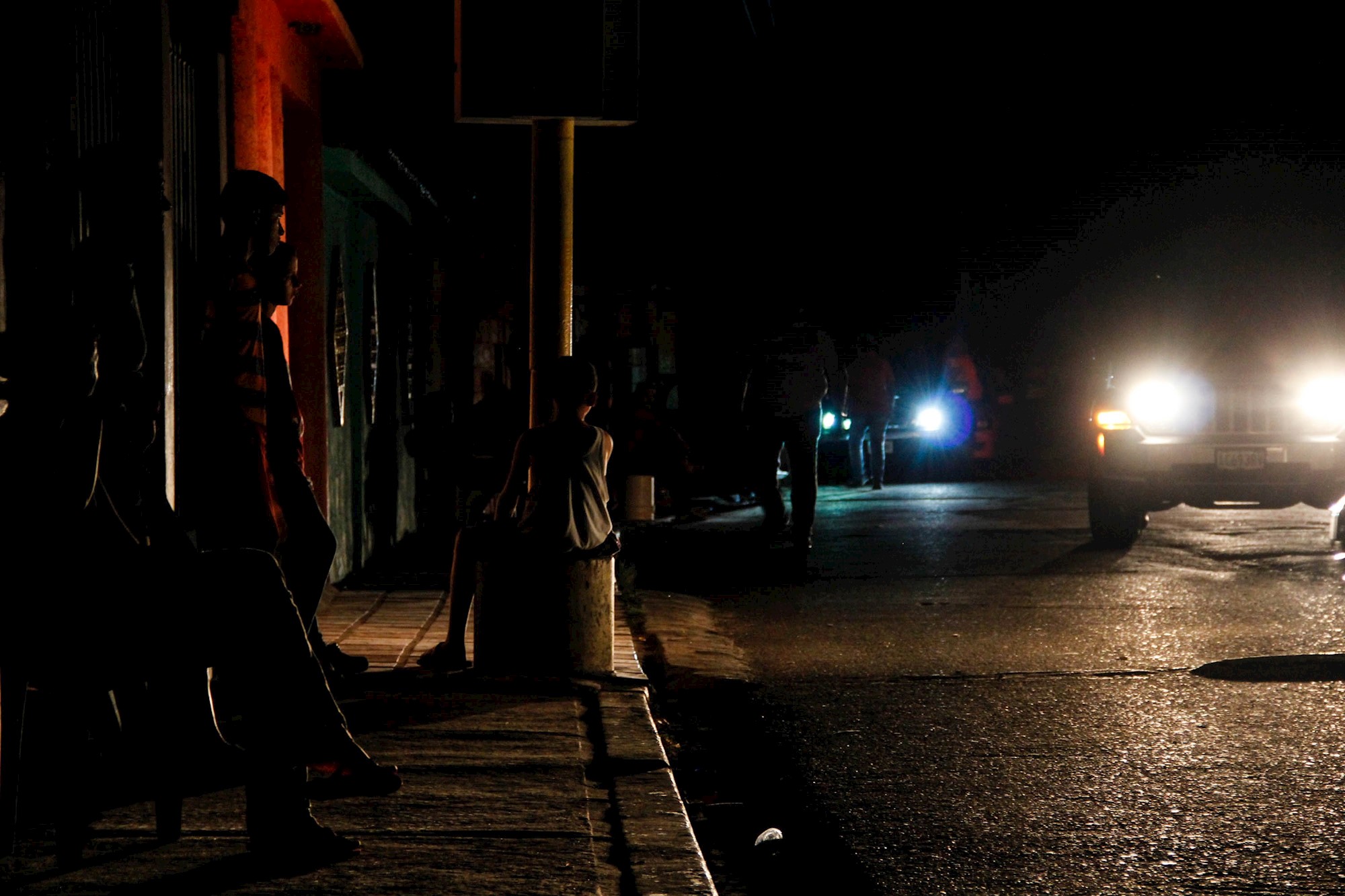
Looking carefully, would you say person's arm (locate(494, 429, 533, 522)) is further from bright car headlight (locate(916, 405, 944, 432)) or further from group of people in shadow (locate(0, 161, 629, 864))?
bright car headlight (locate(916, 405, 944, 432))

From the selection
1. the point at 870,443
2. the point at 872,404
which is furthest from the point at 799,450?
the point at 870,443

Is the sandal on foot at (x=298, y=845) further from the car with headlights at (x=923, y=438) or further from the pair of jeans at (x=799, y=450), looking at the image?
the car with headlights at (x=923, y=438)

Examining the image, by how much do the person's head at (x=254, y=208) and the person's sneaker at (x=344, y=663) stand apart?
6.36ft

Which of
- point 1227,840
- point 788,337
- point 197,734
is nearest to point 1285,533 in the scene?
point 788,337

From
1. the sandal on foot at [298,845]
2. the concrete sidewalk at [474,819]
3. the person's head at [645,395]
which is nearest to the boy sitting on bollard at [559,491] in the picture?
the concrete sidewalk at [474,819]

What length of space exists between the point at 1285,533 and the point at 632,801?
38.5ft

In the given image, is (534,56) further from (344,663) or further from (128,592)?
(128,592)

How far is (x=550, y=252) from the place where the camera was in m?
8.12

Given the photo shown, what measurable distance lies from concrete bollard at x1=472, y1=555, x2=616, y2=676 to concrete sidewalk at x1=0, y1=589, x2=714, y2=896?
145 mm

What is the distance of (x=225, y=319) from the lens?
A: 6516 millimetres

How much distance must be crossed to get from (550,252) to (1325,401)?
8523 millimetres

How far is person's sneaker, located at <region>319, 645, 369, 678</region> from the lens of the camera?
7.61 metres

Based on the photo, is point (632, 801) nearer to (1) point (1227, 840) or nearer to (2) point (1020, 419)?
(1) point (1227, 840)

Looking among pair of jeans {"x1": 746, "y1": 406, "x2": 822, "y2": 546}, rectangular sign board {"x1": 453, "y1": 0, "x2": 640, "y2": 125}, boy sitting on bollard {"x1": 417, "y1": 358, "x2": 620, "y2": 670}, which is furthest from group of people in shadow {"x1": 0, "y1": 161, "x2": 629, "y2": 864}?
pair of jeans {"x1": 746, "y1": 406, "x2": 822, "y2": 546}
